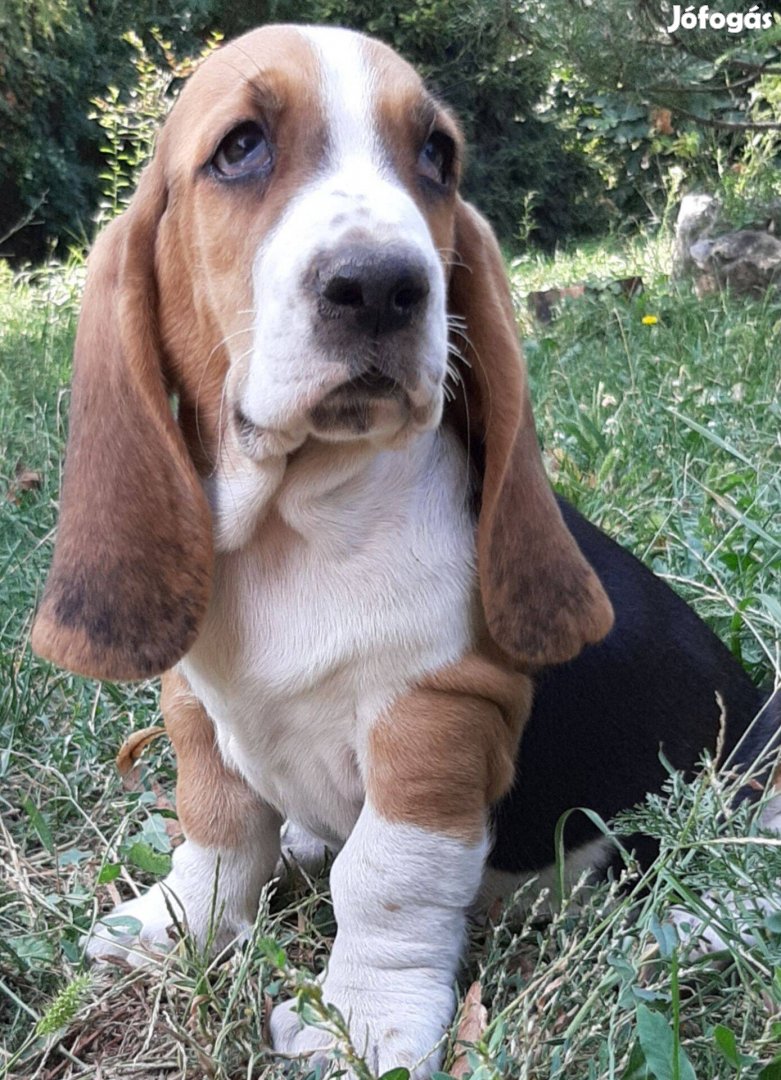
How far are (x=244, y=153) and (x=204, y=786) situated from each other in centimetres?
131

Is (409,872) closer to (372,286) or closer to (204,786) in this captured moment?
(204,786)

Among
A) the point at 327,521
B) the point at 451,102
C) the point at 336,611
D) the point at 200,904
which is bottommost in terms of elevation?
the point at 451,102

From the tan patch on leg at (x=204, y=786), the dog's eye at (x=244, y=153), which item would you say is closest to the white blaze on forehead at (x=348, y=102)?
the dog's eye at (x=244, y=153)

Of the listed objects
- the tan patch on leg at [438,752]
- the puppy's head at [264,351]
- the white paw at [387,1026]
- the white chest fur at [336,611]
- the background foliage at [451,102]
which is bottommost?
the background foliage at [451,102]

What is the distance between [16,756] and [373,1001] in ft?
4.54

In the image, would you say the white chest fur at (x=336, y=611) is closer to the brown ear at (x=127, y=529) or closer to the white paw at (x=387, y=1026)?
the brown ear at (x=127, y=529)

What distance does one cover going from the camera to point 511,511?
7.75ft

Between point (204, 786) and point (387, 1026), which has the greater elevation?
point (204, 786)

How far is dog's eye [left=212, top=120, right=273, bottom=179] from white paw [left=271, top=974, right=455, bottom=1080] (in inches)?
60.2

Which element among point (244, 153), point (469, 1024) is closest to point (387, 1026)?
point (469, 1024)

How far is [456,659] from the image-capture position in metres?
2.26

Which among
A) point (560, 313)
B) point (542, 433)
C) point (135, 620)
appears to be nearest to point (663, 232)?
point (560, 313)

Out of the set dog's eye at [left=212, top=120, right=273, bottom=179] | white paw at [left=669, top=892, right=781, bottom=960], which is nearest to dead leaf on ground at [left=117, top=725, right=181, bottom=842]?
white paw at [left=669, top=892, right=781, bottom=960]

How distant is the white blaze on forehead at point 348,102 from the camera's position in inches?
87.0
